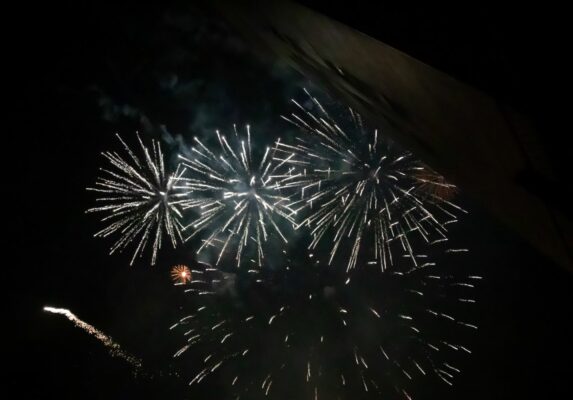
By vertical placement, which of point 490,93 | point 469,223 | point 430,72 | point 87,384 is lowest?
point 87,384

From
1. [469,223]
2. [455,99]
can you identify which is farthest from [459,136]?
[469,223]

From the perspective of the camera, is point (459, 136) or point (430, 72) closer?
point (430, 72)

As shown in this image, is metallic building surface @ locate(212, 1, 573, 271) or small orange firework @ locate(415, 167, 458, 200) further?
small orange firework @ locate(415, 167, 458, 200)

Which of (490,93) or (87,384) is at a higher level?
(490,93)

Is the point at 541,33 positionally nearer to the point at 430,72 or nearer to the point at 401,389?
the point at 430,72

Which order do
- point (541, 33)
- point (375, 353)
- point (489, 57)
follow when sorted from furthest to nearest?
point (375, 353)
point (489, 57)
point (541, 33)

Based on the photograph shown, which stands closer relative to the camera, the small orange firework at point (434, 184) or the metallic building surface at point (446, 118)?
the metallic building surface at point (446, 118)

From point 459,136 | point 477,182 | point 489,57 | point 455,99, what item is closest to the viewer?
point 489,57

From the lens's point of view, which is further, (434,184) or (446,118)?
(434,184)
